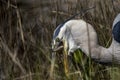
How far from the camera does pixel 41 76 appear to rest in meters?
3.11

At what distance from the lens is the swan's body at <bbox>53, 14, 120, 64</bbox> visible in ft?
10.3

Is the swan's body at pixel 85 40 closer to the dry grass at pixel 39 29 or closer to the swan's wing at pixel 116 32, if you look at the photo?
the swan's wing at pixel 116 32

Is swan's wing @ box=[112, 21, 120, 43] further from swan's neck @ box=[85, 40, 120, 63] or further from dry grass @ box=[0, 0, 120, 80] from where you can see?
dry grass @ box=[0, 0, 120, 80]

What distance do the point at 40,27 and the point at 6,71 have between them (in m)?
0.77

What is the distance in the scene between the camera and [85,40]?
313 cm

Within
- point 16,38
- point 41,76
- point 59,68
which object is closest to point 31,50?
point 16,38

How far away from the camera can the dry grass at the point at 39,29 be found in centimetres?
351

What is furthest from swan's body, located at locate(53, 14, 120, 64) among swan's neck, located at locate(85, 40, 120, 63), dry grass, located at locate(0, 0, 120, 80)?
dry grass, located at locate(0, 0, 120, 80)

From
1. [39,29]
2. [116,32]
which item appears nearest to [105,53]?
[116,32]

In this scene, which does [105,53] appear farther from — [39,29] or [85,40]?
[39,29]

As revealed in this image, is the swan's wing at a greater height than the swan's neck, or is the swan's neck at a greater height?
the swan's wing

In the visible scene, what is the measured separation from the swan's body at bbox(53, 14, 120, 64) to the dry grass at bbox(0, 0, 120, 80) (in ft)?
0.40

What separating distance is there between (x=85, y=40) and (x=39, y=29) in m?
1.33

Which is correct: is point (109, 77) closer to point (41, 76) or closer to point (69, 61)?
point (69, 61)
